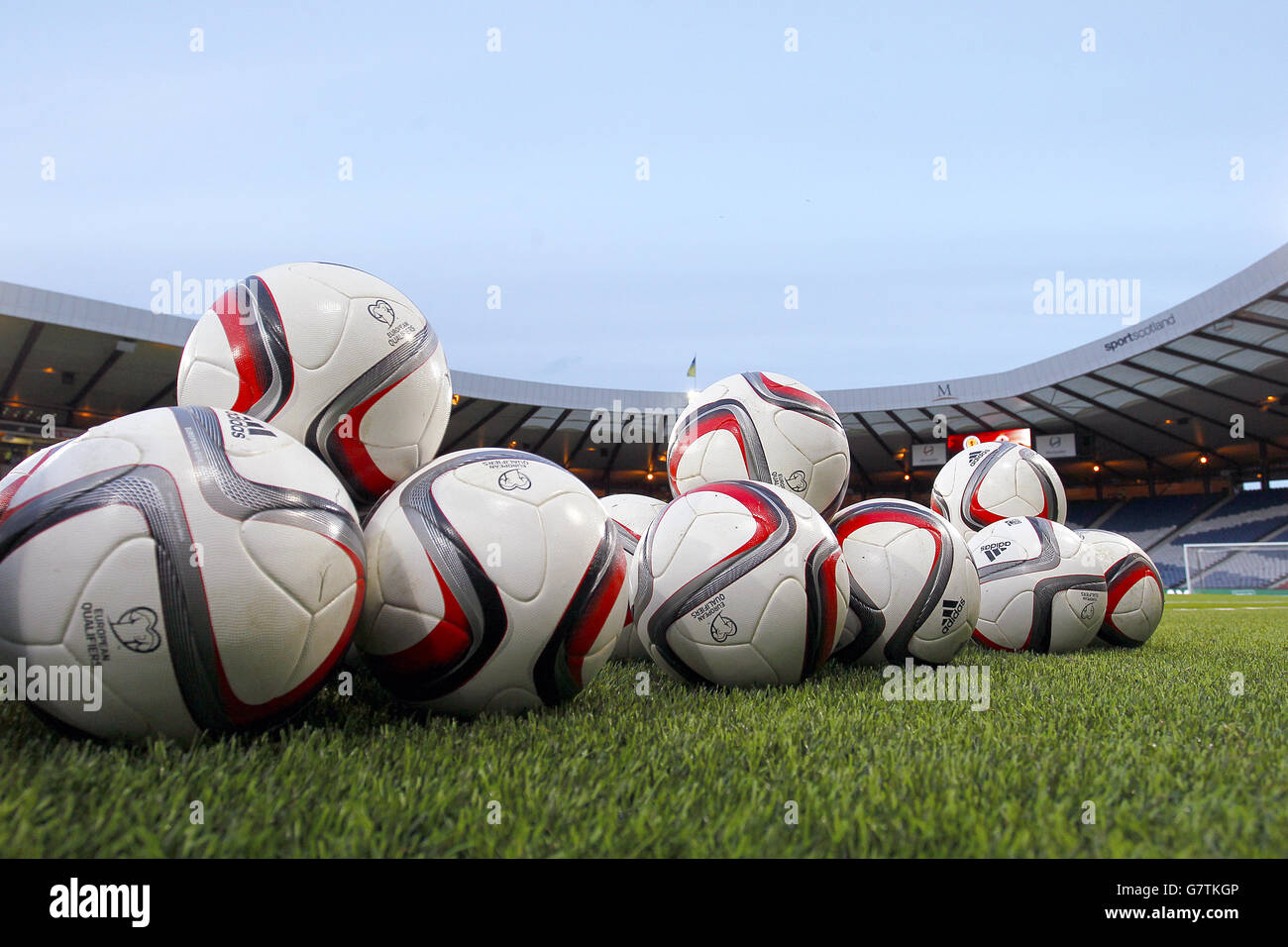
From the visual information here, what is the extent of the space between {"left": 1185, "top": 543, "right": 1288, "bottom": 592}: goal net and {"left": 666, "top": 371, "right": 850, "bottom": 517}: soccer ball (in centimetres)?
2464

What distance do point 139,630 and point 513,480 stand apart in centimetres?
130

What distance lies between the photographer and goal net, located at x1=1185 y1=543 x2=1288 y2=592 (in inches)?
935

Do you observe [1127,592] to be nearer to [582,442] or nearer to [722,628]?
[722,628]

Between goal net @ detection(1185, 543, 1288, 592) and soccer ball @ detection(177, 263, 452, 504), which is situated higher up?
soccer ball @ detection(177, 263, 452, 504)

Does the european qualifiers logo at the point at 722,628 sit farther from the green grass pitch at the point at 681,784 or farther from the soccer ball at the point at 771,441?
the soccer ball at the point at 771,441

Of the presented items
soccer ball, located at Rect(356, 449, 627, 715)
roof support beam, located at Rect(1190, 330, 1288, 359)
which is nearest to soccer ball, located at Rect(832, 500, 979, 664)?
soccer ball, located at Rect(356, 449, 627, 715)

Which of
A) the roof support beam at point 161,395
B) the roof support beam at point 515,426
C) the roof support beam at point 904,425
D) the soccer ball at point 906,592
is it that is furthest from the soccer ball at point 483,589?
the roof support beam at point 904,425

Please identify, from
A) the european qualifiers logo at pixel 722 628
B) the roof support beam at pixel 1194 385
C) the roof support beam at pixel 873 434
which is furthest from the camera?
the roof support beam at pixel 873 434

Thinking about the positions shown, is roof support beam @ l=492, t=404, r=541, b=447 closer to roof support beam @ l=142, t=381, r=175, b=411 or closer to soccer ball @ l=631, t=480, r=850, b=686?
roof support beam @ l=142, t=381, r=175, b=411

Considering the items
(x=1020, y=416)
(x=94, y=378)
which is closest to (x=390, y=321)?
(x=94, y=378)

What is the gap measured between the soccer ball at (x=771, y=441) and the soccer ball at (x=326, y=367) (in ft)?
7.25
